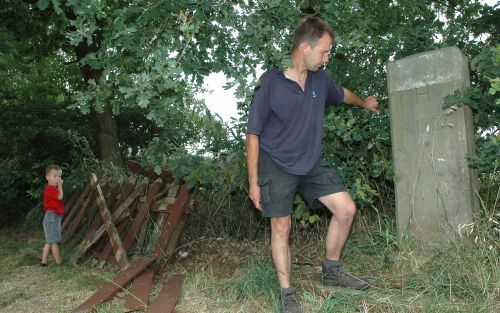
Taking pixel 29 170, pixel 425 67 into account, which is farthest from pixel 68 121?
pixel 425 67

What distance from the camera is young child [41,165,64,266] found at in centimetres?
626

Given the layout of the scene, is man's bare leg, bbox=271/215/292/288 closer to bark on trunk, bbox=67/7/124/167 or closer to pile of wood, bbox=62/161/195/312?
pile of wood, bbox=62/161/195/312

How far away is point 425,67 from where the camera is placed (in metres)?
4.00

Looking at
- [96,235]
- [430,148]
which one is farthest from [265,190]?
[96,235]

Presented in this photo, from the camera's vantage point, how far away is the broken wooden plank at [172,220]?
5.38 meters

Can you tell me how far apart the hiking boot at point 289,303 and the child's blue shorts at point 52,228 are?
3.97 m

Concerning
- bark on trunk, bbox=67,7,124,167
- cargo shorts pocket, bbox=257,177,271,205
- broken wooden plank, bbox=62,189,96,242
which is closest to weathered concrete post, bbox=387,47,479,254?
cargo shorts pocket, bbox=257,177,271,205

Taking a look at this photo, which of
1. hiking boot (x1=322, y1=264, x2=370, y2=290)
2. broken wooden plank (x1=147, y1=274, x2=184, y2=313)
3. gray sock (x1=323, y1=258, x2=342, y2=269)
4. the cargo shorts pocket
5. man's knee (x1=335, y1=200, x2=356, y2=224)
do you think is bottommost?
broken wooden plank (x1=147, y1=274, x2=184, y2=313)

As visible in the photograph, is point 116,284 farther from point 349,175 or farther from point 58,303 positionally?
point 349,175

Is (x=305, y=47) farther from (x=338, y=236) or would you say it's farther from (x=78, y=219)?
(x=78, y=219)

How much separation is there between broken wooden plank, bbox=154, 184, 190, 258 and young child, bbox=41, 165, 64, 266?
163 cm

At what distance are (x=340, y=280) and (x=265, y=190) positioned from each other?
1034mm

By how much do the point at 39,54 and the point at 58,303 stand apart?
29.8ft

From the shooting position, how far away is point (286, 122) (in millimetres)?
3525
